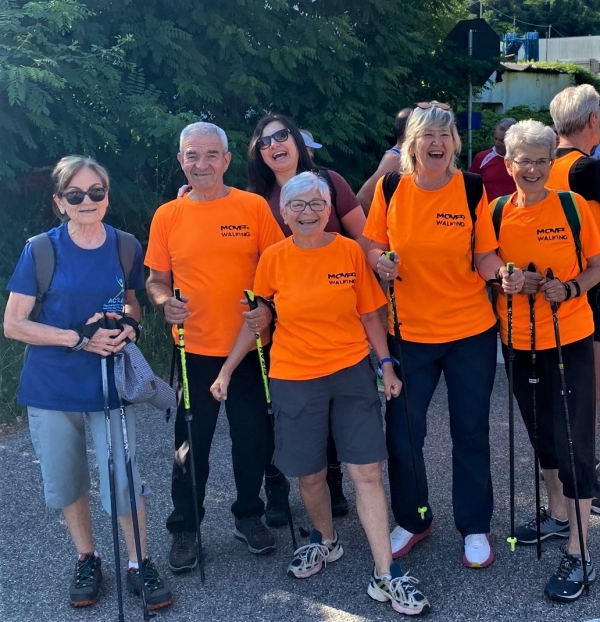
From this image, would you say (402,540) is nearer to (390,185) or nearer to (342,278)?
(342,278)

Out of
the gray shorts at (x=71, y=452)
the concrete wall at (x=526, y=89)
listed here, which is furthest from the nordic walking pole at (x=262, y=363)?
the concrete wall at (x=526, y=89)

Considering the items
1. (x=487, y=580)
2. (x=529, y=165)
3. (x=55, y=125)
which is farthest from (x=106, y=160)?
(x=487, y=580)

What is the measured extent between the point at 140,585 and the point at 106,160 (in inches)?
188

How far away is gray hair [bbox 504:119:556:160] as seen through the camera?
11.2ft

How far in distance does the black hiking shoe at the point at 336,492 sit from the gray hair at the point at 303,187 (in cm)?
162

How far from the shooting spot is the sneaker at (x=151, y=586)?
3404mm

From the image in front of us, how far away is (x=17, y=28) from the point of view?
622 cm

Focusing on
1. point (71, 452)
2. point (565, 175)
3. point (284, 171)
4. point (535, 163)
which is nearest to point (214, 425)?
point (71, 452)

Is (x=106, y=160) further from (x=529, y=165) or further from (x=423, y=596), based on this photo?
(x=423, y=596)

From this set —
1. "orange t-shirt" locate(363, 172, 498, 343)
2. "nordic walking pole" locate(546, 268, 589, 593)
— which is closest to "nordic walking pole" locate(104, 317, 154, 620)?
"orange t-shirt" locate(363, 172, 498, 343)

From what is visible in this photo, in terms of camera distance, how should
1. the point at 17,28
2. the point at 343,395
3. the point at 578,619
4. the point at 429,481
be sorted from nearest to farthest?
the point at 578,619, the point at 343,395, the point at 429,481, the point at 17,28

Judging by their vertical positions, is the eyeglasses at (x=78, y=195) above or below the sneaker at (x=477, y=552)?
above

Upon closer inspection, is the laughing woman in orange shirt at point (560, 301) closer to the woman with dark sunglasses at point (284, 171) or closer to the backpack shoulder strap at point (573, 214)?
the backpack shoulder strap at point (573, 214)

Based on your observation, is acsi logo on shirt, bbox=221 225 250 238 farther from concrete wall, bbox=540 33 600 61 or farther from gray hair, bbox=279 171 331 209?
concrete wall, bbox=540 33 600 61
